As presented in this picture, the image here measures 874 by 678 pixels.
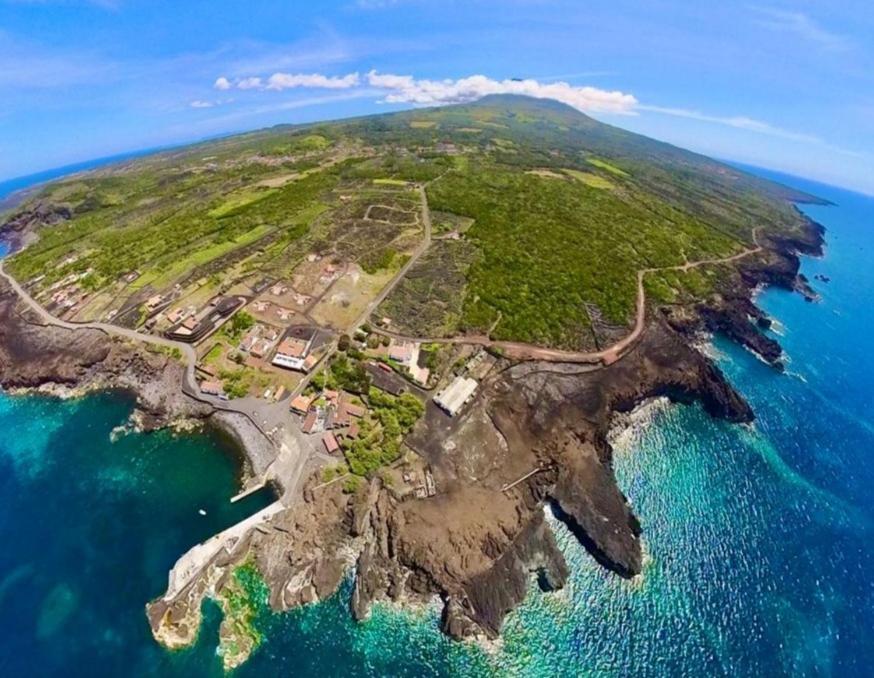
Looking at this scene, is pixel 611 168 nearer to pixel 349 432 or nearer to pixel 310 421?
pixel 349 432

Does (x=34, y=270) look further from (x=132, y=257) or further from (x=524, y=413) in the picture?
(x=524, y=413)

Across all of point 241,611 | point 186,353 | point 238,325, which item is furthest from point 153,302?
point 241,611

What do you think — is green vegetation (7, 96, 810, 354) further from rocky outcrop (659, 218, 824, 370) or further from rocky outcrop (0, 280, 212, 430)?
rocky outcrop (0, 280, 212, 430)

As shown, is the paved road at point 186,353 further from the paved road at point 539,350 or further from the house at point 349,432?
the paved road at point 539,350

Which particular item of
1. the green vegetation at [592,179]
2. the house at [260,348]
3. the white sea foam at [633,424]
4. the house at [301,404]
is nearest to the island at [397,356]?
the house at [301,404]

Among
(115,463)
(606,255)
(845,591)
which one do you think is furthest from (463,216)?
(845,591)

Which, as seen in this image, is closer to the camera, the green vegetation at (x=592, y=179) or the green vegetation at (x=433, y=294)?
the green vegetation at (x=433, y=294)
